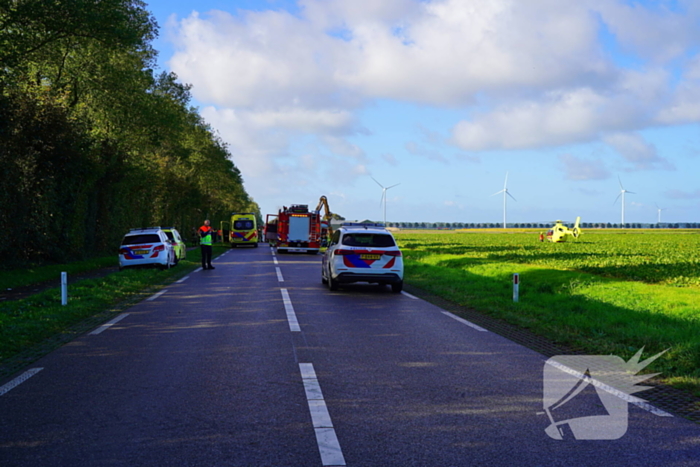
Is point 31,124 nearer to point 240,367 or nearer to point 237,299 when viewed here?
point 237,299

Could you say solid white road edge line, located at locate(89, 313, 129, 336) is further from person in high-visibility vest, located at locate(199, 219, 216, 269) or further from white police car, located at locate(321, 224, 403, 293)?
person in high-visibility vest, located at locate(199, 219, 216, 269)

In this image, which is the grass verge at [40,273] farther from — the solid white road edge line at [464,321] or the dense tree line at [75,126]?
the solid white road edge line at [464,321]

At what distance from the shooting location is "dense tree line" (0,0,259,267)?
1814 centimetres

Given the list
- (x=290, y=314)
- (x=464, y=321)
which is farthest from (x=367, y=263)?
(x=464, y=321)

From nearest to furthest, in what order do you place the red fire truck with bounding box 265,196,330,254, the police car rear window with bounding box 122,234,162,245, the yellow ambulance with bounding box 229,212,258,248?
the police car rear window with bounding box 122,234,162,245
the red fire truck with bounding box 265,196,330,254
the yellow ambulance with bounding box 229,212,258,248

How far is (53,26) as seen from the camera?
57.8 ft

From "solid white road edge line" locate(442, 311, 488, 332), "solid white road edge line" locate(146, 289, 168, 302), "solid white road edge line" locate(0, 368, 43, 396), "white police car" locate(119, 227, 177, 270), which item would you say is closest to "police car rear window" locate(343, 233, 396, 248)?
"solid white road edge line" locate(442, 311, 488, 332)

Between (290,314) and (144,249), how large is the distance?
41.3 ft

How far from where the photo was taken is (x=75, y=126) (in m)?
24.2

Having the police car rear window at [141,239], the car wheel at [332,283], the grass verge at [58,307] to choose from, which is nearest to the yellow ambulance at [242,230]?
the police car rear window at [141,239]

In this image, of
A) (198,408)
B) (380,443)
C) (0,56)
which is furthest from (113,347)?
(0,56)

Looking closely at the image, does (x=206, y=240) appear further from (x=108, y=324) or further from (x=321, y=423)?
(x=321, y=423)

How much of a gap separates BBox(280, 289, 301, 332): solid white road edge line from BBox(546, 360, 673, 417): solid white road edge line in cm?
413

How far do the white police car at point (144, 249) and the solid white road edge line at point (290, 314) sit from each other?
8.86 metres
